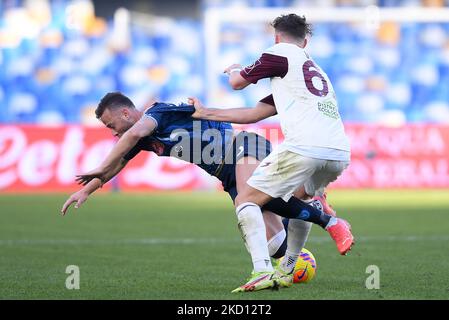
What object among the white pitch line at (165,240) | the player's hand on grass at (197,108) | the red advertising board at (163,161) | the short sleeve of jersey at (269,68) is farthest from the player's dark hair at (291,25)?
the red advertising board at (163,161)

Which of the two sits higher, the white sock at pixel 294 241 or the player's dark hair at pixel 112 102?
the player's dark hair at pixel 112 102

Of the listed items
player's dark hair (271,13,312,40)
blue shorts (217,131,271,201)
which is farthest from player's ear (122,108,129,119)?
player's dark hair (271,13,312,40)

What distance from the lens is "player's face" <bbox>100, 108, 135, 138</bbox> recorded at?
736cm

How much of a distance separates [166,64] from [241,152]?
20.8 meters

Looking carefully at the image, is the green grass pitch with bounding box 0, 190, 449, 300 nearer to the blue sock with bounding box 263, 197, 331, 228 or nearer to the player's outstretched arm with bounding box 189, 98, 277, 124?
the blue sock with bounding box 263, 197, 331, 228

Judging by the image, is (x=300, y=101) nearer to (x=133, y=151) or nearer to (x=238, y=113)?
(x=238, y=113)

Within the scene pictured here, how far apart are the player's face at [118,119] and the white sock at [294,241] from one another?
5.09 feet

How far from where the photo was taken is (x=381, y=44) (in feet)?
85.1

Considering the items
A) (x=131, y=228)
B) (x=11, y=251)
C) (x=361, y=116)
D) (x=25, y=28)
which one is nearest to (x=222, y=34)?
(x=361, y=116)

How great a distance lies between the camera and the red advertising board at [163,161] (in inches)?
822

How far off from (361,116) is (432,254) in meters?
16.5

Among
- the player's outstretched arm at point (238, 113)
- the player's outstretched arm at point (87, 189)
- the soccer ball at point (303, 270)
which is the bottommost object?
the soccer ball at point (303, 270)

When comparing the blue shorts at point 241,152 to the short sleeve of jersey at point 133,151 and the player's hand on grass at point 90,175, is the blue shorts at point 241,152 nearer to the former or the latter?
the short sleeve of jersey at point 133,151

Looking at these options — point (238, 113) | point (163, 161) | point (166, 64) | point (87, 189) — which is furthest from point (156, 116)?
point (166, 64)
